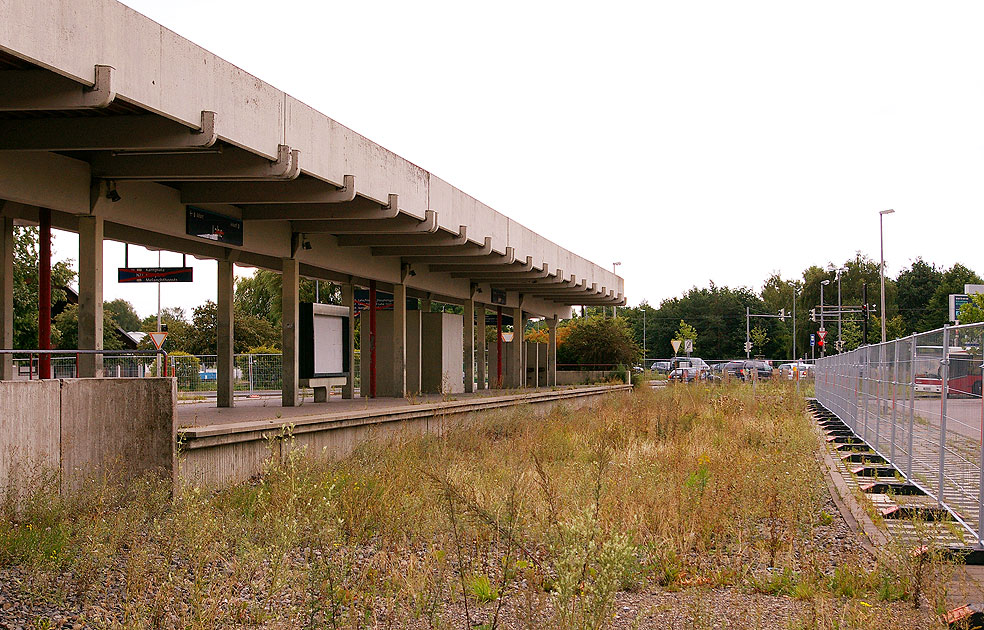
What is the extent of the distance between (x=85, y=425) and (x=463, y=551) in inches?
179

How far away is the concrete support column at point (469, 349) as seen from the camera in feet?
99.4

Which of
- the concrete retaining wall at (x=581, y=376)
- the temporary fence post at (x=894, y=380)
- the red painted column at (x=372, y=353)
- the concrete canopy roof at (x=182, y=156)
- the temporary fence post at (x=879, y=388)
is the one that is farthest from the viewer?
the concrete retaining wall at (x=581, y=376)

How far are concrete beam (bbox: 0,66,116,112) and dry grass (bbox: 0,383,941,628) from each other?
155 inches

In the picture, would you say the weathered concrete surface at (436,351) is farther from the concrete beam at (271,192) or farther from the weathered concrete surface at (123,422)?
the weathered concrete surface at (123,422)

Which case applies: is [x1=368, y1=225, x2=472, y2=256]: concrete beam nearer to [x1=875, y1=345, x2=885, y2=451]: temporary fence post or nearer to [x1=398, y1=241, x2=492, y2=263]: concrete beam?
[x1=398, y1=241, x2=492, y2=263]: concrete beam

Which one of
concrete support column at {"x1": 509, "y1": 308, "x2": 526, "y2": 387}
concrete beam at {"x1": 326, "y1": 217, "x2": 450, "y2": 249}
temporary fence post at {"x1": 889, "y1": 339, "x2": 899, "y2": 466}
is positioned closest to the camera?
temporary fence post at {"x1": 889, "y1": 339, "x2": 899, "y2": 466}

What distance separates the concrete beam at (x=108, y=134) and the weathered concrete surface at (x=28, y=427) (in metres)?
3.42

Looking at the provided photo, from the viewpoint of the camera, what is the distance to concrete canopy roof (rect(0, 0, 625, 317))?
10.3 m

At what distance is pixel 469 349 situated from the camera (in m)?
30.7

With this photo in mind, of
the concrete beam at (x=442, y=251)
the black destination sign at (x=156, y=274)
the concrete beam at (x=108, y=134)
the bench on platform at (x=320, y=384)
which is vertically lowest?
the bench on platform at (x=320, y=384)

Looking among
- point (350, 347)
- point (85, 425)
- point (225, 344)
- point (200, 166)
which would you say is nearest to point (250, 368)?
point (350, 347)

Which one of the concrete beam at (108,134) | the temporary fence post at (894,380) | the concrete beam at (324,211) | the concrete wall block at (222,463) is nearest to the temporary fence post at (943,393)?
the temporary fence post at (894,380)

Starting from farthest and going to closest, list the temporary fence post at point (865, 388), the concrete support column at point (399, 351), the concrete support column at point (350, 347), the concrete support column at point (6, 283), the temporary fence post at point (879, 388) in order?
the concrete support column at point (399, 351), the concrete support column at point (350, 347), the temporary fence post at point (865, 388), the temporary fence post at point (879, 388), the concrete support column at point (6, 283)

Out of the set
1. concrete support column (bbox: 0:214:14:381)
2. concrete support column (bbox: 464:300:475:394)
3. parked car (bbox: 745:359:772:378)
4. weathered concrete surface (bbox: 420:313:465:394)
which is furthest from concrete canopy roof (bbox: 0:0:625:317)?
parked car (bbox: 745:359:772:378)
